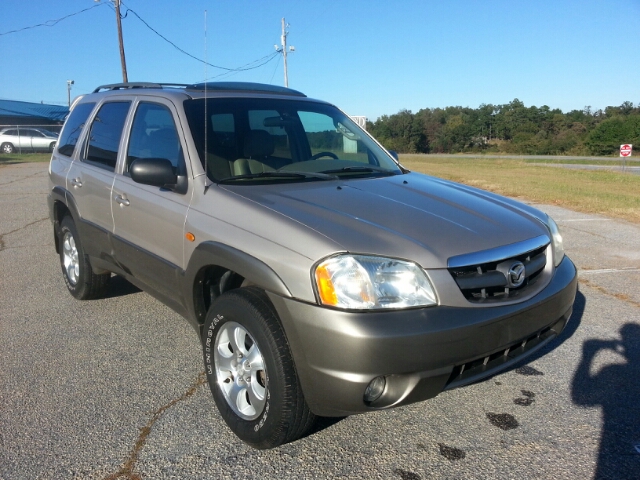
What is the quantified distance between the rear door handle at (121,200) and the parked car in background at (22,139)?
30.3 m

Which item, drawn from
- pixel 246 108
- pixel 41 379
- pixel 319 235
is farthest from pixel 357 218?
pixel 41 379

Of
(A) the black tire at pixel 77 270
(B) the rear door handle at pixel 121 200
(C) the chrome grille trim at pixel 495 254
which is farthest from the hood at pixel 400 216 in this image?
(A) the black tire at pixel 77 270

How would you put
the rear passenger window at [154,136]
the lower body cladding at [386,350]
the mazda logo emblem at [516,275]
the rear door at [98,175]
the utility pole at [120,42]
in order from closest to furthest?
the lower body cladding at [386,350]
the mazda logo emblem at [516,275]
the rear passenger window at [154,136]
the rear door at [98,175]
the utility pole at [120,42]

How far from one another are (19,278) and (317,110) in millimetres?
3752

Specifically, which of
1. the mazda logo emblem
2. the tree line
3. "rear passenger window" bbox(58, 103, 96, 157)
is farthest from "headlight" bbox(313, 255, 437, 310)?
the tree line

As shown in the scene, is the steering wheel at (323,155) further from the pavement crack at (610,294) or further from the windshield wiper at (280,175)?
the pavement crack at (610,294)

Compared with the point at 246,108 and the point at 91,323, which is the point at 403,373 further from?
the point at 91,323

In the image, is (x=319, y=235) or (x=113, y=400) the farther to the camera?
(x=113, y=400)

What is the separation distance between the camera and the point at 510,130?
8006 centimetres

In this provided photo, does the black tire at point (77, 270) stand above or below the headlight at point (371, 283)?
below

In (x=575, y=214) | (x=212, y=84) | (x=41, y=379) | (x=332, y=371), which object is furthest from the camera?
(x=575, y=214)

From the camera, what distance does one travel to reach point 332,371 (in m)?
2.40

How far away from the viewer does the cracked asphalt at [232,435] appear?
2.63m

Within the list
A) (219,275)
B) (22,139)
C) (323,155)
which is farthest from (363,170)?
(22,139)
